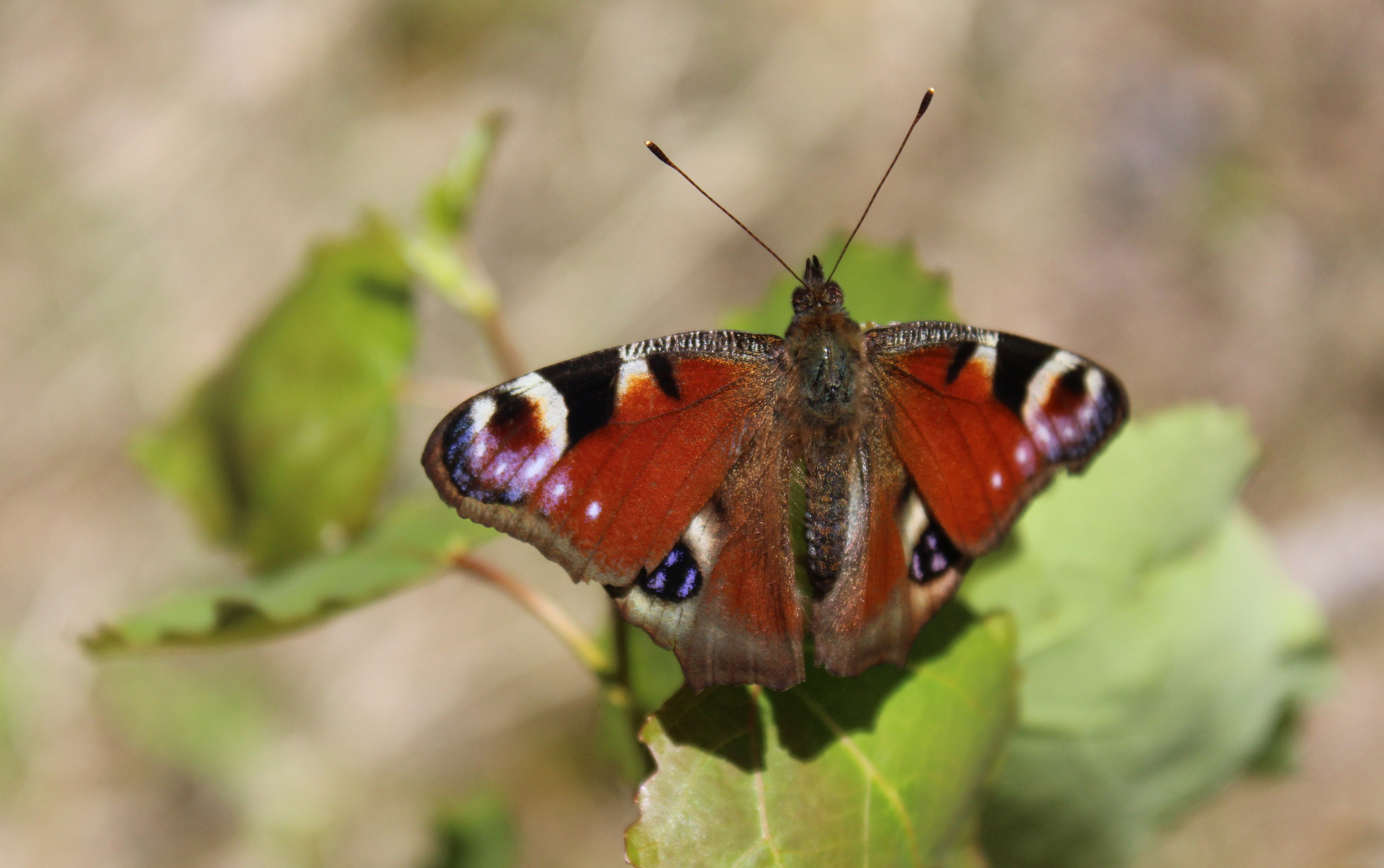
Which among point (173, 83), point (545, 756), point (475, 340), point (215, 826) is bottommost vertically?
point (215, 826)

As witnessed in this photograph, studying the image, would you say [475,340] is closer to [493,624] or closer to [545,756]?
[493,624]

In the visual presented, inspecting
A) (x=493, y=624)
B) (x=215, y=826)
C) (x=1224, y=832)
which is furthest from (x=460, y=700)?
(x=1224, y=832)

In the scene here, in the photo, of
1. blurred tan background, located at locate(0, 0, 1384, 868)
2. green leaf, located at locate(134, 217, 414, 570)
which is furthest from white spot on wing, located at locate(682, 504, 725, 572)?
blurred tan background, located at locate(0, 0, 1384, 868)

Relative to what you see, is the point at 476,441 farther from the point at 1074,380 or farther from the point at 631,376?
the point at 1074,380

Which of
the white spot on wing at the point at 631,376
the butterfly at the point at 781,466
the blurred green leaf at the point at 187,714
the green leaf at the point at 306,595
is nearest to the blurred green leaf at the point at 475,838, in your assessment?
the green leaf at the point at 306,595

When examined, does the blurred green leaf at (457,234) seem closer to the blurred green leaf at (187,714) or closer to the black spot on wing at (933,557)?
the black spot on wing at (933,557)

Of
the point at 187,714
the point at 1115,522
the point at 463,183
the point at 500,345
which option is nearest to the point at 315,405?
the point at 500,345
